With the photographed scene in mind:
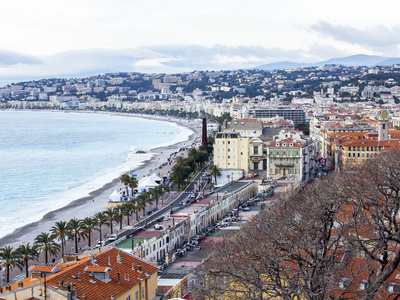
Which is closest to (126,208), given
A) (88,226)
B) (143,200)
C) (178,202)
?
(143,200)

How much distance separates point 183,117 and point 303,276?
544ft

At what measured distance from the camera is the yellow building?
5000cm

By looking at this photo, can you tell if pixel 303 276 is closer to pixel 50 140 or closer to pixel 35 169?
pixel 35 169

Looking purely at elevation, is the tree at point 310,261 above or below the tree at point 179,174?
above

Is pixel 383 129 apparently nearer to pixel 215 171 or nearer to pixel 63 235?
pixel 215 171

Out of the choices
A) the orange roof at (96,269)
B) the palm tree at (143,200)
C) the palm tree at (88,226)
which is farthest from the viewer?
the palm tree at (143,200)

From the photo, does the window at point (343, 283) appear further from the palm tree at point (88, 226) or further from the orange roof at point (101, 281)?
the palm tree at point (88, 226)

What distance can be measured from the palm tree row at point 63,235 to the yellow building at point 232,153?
10.3 metres

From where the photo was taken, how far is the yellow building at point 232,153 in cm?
5000

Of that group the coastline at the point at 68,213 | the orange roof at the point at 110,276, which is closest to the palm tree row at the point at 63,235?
the coastline at the point at 68,213

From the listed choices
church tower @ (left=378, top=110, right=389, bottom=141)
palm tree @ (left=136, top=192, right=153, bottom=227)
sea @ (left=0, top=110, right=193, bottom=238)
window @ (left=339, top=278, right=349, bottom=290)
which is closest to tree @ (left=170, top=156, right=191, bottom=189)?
sea @ (left=0, top=110, right=193, bottom=238)

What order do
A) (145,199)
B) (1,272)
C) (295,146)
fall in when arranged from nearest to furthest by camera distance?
1. (1,272)
2. (145,199)
3. (295,146)

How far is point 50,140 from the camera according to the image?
4067 inches

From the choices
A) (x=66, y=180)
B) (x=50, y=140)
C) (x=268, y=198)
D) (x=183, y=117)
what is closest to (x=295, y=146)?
(x=268, y=198)
